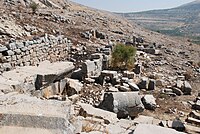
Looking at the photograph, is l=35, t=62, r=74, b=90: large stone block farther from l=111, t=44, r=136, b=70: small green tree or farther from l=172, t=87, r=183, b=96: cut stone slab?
l=172, t=87, r=183, b=96: cut stone slab

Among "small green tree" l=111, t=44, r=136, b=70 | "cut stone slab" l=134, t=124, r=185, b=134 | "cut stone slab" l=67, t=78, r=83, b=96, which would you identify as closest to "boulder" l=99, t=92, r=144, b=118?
"cut stone slab" l=67, t=78, r=83, b=96

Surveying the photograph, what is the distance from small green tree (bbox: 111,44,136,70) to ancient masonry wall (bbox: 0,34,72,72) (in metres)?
2.52

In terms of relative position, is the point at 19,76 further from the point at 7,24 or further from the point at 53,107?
the point at 7,24

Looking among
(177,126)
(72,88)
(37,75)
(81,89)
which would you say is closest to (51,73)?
(37,75)

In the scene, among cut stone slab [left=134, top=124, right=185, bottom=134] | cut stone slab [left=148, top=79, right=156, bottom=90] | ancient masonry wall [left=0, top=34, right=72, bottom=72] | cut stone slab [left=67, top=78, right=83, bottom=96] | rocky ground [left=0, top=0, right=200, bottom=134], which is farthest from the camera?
cut stone slab [left=148, top=79, right=156, bottom=90]

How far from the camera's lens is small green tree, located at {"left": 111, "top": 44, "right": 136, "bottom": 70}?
593 inches

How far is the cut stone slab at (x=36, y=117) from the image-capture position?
4.96m

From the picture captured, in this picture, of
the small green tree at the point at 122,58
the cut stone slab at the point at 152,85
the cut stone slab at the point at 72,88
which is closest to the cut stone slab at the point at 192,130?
the cut stone slab at the point at 72,88

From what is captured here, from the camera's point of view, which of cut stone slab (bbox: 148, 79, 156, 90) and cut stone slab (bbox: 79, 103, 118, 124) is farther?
cut stone slab (bbox: 148, 79, 156, 90)

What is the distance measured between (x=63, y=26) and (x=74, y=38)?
3097mm

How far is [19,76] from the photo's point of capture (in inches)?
363

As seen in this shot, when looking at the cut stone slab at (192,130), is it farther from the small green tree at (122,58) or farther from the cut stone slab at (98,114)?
the small green tree at (122,58)

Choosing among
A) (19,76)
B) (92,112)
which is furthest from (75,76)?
(92,112)

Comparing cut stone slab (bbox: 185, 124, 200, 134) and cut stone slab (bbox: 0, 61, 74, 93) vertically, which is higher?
cut stone slab (bbox: 0, 61, 74, 93)
